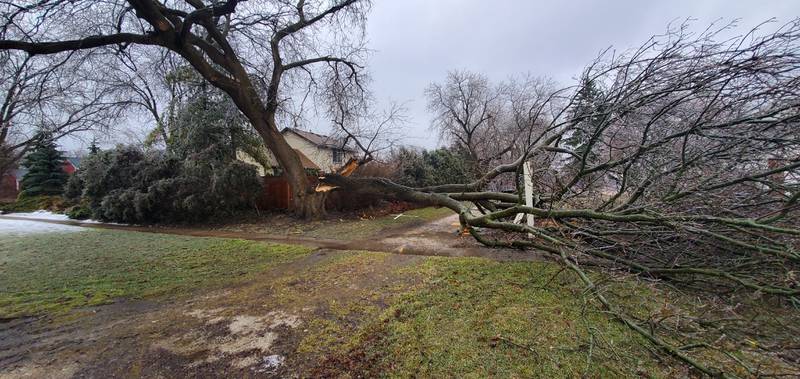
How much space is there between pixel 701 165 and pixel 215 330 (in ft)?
16.2

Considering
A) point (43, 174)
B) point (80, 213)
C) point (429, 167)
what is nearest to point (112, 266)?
point (80, 213)

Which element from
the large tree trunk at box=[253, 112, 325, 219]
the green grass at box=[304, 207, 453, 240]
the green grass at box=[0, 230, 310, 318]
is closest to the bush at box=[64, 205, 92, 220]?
the green grass at box=[0, 230, 310, 318]

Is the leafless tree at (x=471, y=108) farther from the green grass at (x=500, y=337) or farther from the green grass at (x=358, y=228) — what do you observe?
the green grass at (x=500, y=337)

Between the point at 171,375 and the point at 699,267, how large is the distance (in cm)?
422

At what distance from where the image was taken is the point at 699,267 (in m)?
2.74

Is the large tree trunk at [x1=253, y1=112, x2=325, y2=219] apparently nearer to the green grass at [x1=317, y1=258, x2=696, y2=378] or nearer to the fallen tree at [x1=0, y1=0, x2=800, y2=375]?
the fallen tree at [x1=0, y1=0, x2=800, y2=375]

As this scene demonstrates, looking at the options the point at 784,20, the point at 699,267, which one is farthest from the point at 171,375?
the point at 784,20

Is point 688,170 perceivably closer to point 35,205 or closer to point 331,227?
point 331,227

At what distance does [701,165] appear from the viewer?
322 centimetres

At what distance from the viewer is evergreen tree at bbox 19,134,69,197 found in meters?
20.9

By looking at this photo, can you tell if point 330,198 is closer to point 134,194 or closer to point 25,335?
point 134,194

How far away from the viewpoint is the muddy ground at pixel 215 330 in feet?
7.47

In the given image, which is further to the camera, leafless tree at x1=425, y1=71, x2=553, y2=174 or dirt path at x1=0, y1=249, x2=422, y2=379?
leafless tree at x1=425, y1=71, x2=553, y2=174

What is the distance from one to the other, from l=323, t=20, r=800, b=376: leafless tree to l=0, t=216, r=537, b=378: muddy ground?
2.21 meters
